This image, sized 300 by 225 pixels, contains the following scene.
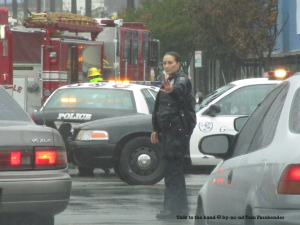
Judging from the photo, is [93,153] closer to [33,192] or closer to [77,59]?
[33,192]

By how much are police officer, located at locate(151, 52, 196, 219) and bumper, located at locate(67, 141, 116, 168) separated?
9.21ft

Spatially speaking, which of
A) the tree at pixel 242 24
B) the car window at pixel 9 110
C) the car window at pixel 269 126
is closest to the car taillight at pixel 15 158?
the car window at pixel 9 110

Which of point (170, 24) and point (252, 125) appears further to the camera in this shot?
point (170, 24)

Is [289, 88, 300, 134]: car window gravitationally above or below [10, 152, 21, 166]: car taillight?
above

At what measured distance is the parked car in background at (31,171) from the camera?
515 cm

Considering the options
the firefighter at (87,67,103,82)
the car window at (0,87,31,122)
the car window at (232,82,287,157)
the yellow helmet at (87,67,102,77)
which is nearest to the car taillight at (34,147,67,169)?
the car window at (0,87,31,122)

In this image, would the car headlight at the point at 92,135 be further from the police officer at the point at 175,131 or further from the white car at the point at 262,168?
the white car at the point at 262,168

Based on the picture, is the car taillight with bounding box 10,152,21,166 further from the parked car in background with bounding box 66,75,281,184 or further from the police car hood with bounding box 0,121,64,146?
the parked car in background with bounding box 66,75,281,184

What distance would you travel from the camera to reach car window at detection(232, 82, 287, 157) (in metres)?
3.99

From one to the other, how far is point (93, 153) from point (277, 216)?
708 cm

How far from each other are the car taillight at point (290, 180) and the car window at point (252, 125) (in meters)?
0.84

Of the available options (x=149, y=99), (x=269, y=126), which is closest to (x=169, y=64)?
(x=269, y=126)

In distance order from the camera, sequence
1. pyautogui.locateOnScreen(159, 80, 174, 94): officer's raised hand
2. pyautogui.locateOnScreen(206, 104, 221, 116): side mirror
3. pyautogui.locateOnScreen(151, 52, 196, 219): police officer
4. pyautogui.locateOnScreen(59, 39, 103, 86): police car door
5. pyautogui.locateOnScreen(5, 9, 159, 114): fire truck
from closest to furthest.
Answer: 1. pyautogui.locateOnScreen(159, 80, 174, 94): officer's raised hand
2. pyautogui.locateOnScreen(151, 52, 196, 219): police officer
3. pyautogui.locateOnScreen(206, 104, 221, 116): side mirror
4. pyautogui.locateOnScreen(5, 9, 159, 114): fire truck
5. pyautogui.locateOnScreen(59, 39, 103, 86): police car door

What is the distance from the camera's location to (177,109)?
7.10m
